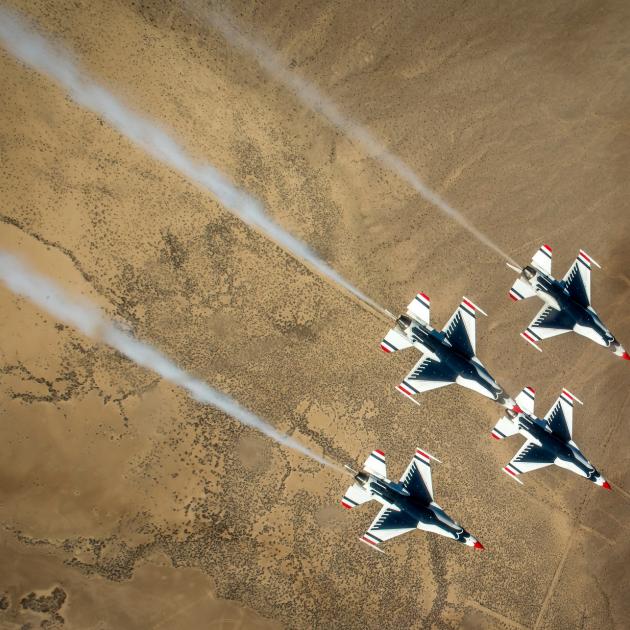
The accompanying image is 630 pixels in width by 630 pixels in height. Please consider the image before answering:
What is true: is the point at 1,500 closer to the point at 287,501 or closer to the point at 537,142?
the point at 287,501

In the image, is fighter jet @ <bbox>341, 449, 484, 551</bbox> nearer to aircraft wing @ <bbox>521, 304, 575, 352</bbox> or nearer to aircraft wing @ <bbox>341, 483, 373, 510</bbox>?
aircraft wing @ <bbox>341, 483, 373, 510</bbox>

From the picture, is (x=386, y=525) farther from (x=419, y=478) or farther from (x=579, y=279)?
(x=579, y=279)

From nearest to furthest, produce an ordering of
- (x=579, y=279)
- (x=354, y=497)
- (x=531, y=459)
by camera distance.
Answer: (x=354, y=497) → (x=531, y=459) → (x=579, y=279)

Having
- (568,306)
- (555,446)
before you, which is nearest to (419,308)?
(568,306)

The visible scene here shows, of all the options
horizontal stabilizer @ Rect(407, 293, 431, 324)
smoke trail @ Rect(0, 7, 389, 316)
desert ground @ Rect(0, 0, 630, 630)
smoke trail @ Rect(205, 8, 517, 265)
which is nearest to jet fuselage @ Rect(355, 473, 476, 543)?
desert ground @ Rect(0, 0, 630, 630)

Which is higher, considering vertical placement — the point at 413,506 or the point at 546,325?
the point at 546,325

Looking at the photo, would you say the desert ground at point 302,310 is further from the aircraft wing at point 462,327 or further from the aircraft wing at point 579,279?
the aircraft wing at point 462,327
